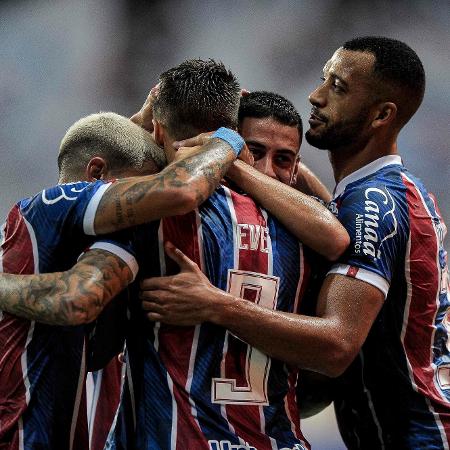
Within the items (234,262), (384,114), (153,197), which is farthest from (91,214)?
(384,114)

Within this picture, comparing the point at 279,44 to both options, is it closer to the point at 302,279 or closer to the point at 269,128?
the point at 269,128

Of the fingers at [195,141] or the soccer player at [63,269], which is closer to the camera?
the soccer player at [63,269]

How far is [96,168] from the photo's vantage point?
9.34 ft

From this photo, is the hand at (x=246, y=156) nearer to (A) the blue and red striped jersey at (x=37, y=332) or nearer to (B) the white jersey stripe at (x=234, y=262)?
(B) the white jersey stripe at (x=234, y=262)

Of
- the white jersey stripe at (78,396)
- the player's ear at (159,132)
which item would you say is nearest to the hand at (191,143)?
the player's ear at (159,132)

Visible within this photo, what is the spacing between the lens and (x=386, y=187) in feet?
9.46

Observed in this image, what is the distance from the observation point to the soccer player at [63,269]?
228 cm

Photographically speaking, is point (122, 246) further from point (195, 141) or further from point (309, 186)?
point (309, 186)

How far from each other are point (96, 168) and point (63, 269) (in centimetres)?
53

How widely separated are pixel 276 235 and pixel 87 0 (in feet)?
17.4

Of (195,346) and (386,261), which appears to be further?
(386,261)

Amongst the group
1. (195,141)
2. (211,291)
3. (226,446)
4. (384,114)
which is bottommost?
(226,446)

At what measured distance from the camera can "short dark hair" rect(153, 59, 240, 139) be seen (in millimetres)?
2682

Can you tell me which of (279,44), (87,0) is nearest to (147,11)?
(87,0)
